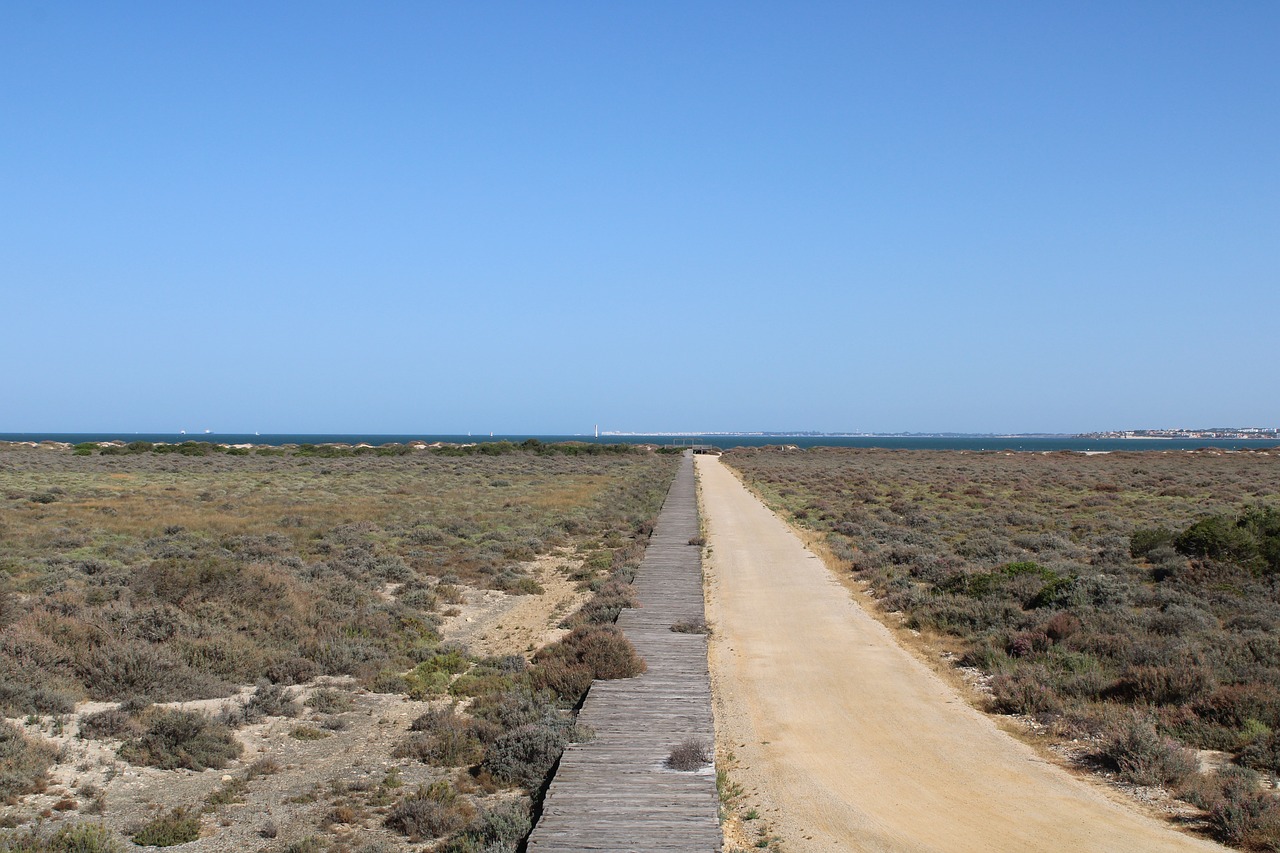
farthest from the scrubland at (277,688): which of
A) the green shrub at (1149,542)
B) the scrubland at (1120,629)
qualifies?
the green shrub at (1149,542)

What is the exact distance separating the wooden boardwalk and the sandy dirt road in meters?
0.54

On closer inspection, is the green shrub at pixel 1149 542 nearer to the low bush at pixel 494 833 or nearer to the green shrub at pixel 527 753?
the green shrub at pixel 527 753

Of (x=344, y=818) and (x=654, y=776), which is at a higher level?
(x=654, y=776)

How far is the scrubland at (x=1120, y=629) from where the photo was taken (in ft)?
22.8

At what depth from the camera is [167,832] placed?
6.04 metres

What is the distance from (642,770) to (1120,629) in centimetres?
773

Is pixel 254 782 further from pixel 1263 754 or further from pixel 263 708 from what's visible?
pixel 1263 754

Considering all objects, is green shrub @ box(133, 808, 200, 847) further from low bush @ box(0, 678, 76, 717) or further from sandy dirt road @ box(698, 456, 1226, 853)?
sandy dirt road @ box(698, 456, 1226, 853)

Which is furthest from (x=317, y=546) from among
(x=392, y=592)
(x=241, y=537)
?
(x=392, y=592)

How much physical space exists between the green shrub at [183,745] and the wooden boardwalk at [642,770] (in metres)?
3.37

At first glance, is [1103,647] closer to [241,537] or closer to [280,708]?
[280,708]

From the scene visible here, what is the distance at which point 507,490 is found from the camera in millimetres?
39562

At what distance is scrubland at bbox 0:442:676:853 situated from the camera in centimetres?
645

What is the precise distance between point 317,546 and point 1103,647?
52.7ft
